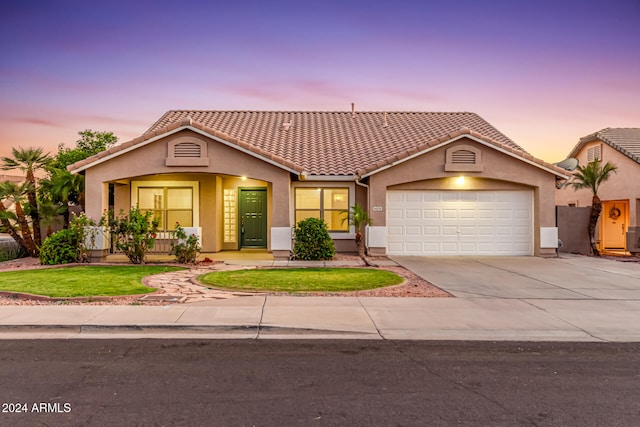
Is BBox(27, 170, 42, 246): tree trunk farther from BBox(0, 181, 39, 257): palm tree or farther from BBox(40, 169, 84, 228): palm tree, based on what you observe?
BBox(40, 169, 84, 228): palm tree

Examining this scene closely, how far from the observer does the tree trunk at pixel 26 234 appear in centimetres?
1620

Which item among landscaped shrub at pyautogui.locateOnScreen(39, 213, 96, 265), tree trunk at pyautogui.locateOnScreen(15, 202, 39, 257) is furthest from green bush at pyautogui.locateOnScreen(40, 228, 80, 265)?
tree trunk at pyautogui.locateOnScreen(15, 202, 39, 257)

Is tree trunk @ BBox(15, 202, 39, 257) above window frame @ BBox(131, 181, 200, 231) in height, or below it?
below

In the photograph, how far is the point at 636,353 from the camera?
5816 millimetres

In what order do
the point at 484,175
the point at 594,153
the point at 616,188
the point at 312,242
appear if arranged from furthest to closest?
the point at 594,153
the point at 616,188
the point at 484,175
the point at 312,242

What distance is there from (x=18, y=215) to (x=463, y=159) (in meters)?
16.3

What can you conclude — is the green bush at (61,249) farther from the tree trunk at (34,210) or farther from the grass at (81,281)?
the tree trunk at (34,210)

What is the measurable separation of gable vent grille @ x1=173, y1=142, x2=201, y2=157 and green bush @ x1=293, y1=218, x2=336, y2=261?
4.32 metres

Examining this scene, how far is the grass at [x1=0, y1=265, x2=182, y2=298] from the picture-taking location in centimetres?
927

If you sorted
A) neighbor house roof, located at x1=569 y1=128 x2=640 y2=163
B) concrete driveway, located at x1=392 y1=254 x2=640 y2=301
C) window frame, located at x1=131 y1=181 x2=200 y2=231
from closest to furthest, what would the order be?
concrete driveway, located at x1=392 y1=254 x2=640 y2=301 < window frame, located at x1=131 y1=181 x2=200 y2=231 < neighbor house roof, located at x1=569 y1=128 x2=640 y2=163

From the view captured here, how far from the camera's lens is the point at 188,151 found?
14.9m

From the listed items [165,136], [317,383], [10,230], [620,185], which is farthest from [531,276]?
[10,230]

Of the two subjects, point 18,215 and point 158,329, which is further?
point 18,215

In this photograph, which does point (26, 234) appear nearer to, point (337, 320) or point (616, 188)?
point (337, 320)
